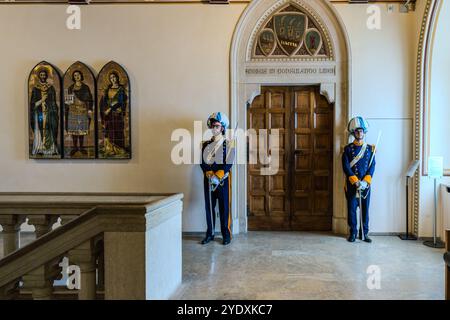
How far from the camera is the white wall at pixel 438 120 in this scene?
525 cm

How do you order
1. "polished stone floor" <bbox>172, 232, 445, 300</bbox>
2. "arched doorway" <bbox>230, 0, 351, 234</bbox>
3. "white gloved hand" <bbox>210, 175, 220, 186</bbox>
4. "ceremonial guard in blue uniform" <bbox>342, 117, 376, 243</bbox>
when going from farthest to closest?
"arched doorway" <bbox>230, 0, 351, 234</bbox> → "ceremonial guard in blue uniform" <bbox>342, 117, 376, 243</bbox> → "white gloved hand" <bbox>210, 175, 220, 186</bbox> → "polished stone floor" <bbox>172, 232, 445, 300</bbox>

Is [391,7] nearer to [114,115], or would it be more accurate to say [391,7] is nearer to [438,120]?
[438,120]

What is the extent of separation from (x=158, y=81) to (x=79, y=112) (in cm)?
138

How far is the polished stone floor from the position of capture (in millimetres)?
3355

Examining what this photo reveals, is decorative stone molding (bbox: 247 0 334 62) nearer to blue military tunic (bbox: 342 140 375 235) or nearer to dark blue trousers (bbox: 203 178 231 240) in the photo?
blue military tunic (bbox: 342 140 375 235)

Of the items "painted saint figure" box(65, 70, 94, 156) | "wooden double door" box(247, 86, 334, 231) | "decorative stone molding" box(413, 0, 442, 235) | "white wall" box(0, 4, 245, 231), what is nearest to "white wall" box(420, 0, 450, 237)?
"decorative stone molding" box(413, 0, 442, 235)

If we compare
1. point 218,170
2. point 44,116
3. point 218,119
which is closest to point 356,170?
point 218,170

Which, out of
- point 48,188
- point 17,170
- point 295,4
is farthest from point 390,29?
point 17,170

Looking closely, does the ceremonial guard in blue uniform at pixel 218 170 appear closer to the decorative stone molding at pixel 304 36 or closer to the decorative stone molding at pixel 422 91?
the decorative stone molding at pixel 304 36

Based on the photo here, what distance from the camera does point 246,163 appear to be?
19.2ft

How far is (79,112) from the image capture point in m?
5.76

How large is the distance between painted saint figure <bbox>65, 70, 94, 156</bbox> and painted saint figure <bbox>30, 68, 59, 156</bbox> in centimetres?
22

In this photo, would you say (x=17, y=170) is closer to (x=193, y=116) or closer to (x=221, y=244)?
(x=193, y=116)

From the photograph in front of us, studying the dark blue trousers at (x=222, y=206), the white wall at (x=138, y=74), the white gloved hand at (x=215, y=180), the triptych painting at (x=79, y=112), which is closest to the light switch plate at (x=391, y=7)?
the white wall at (x=138, y=74)
